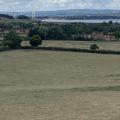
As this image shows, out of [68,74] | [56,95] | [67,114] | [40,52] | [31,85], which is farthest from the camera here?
[40,52]

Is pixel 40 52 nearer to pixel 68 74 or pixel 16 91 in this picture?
pixel 68 74

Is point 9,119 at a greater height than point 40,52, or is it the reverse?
point 9,119

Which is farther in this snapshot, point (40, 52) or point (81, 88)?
point (40, 52)

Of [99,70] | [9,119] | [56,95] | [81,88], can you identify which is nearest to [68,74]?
[99,70]

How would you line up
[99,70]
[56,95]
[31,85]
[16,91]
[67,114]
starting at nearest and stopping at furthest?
[67,114] → [56,95] → [16,91] → [31,85] → [99,70]

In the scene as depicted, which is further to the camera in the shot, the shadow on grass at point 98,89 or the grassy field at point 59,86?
the shadow on grass at point 98,89

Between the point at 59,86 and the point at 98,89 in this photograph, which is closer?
the point at 98,89

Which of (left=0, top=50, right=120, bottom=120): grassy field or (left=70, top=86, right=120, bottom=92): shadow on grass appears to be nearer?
(left=0, top=50, right=120, bottom=120): grassy field
